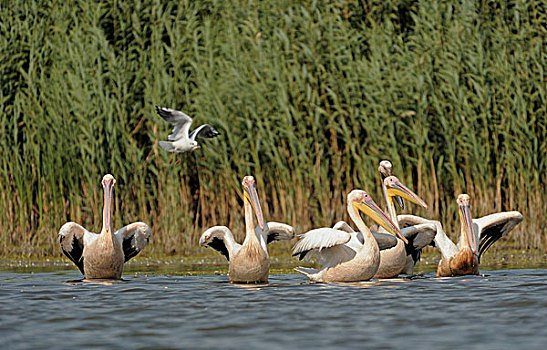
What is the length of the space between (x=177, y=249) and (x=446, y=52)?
4220 millimetres

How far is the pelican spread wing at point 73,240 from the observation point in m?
8.67

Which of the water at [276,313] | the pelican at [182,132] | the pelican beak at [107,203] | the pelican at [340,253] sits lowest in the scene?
the water at [276,313]

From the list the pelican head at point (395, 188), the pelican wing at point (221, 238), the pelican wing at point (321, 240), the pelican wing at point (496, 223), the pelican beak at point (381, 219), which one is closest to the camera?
the pelican wing at point (321, 240)

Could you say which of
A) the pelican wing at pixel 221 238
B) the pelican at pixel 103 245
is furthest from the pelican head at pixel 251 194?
the pelican at pixel 103 245

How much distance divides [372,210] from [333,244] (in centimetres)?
96

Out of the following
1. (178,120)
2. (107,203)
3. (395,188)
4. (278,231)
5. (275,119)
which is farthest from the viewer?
(275,119)

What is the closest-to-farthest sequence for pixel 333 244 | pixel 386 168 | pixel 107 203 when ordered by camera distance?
pixel 333 244 < pixel 107 203 < pixel 386 168

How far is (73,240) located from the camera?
8.87m

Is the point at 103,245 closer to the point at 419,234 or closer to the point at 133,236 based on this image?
the point at 133,236

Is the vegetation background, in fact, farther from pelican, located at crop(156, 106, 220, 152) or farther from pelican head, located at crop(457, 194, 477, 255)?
pelican head, located at crop(457, 194, 477, 255)

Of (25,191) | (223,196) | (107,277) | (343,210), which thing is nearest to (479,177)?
(343,210)

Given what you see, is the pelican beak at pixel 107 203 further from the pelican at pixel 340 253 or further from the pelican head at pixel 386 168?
the pelican head at pixel 386 168

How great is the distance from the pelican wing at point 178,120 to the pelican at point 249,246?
200 centimetres

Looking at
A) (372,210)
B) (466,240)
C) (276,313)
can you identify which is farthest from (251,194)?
(276,313)
